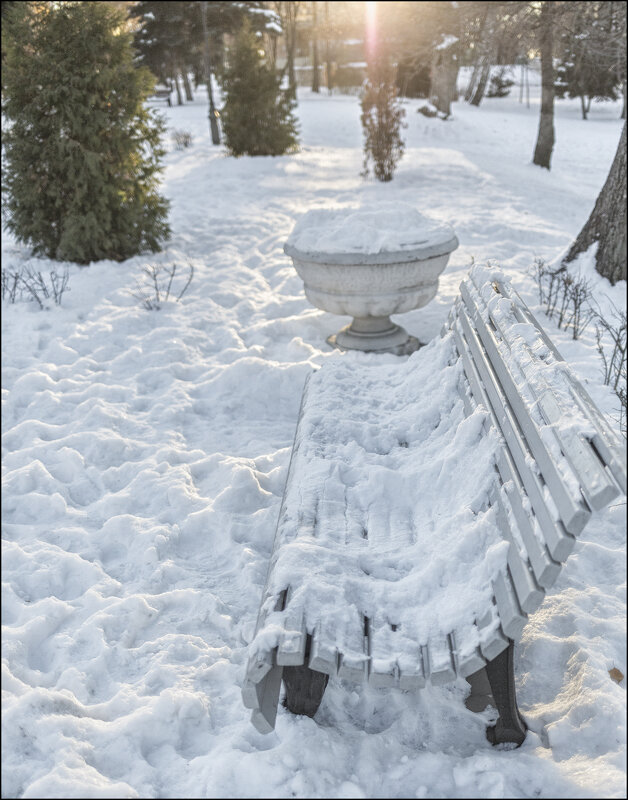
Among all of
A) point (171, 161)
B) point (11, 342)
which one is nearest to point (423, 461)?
point (11, 342)

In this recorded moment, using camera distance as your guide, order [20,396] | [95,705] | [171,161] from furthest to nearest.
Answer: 1. [171,161]
2. [20,396]
3. [95,705]

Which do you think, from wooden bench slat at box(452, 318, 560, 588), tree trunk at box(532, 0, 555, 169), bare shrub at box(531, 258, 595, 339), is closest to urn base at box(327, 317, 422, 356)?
bare shrub at box(531, 258, 595, 339)

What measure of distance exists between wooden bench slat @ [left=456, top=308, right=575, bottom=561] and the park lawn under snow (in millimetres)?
149

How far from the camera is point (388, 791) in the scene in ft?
5.88

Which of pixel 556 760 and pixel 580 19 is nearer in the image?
pixel 556 760

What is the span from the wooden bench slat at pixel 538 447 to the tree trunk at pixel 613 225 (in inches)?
141

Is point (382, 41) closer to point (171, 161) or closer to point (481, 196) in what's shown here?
point (481, 196)

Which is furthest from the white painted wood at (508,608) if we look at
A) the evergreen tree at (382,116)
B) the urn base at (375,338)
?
the evergreen tree at (382,116)

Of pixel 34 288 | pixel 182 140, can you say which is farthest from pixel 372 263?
pixel 182 140

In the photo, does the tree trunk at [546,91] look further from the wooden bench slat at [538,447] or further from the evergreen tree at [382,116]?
the wooden bench slat at [538,447]

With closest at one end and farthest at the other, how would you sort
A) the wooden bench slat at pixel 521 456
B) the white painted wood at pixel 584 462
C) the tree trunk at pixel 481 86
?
1. the white painted wood at pixel 584 462
2. the wooden bench slat at pixel 521 456
3. the tree trunk at pixel 481 86

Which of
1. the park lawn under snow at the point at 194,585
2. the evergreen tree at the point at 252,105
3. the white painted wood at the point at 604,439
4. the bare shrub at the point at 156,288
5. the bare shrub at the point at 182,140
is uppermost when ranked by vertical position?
the evergreen tree at the point at 252,105

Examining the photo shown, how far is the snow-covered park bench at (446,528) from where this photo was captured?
5.51ft

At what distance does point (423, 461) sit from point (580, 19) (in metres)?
9.87
